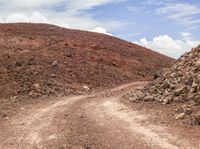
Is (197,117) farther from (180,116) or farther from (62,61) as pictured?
(62,61)

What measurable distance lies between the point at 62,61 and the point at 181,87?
17668 millimetres

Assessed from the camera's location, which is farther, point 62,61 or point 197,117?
point 62,61

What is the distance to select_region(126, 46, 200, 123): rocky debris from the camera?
17939mm

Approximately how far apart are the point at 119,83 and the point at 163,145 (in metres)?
22.5

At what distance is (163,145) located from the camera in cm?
1270

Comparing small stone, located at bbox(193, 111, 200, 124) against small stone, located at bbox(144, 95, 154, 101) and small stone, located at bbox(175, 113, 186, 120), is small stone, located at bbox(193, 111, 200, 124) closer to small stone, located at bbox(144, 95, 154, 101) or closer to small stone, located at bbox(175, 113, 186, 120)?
small stone, located at bbox(175, 113, 186, 120)

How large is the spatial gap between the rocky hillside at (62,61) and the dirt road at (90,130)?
23.9 feet

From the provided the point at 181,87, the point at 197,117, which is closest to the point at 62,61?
the point at 181,87

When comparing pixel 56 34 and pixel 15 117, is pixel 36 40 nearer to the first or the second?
pixel 56 34

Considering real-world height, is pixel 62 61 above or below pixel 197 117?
above

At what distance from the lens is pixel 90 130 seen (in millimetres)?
14930

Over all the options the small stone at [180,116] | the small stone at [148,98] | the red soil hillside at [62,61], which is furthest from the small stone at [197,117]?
the red soil hillside at [62,61]

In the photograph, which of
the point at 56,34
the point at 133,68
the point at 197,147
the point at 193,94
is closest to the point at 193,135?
the point at 197,147

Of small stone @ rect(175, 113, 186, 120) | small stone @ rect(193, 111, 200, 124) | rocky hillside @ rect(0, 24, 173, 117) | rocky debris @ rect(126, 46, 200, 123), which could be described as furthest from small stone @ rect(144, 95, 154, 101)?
rocky hillside @ rect(0, 24, 173, 117)
